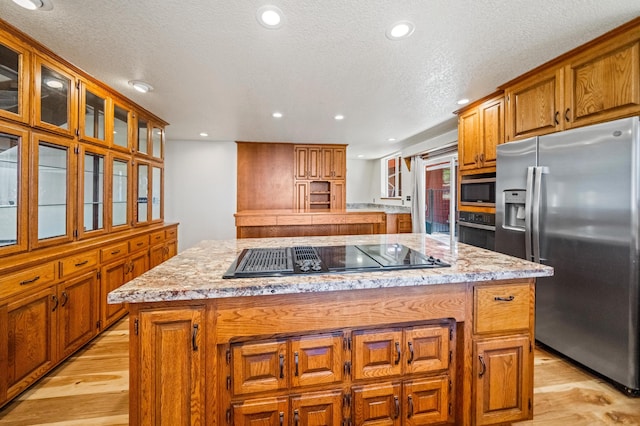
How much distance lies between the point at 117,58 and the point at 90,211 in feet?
4.33

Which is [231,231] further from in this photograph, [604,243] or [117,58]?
[604,243]

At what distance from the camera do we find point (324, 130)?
4.53 m

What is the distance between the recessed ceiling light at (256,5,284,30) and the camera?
1.59 meters

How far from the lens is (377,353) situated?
Result: 129 centimetres

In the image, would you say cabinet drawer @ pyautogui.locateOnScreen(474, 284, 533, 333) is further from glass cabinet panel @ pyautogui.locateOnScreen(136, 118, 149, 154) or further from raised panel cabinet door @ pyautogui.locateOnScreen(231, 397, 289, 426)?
glass cabinet panel @ pyautogui.locateOnScreen(136, 118, 149, 154)

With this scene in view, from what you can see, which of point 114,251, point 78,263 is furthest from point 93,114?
point 78,263

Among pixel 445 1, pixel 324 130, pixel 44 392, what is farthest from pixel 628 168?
pixel 44 392

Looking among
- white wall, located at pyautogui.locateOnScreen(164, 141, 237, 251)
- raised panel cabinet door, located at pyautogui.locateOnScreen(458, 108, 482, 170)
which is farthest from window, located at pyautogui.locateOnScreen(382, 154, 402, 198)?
white wall, located at pyautogui.locateOnScreen(164, 141, 237, 251)

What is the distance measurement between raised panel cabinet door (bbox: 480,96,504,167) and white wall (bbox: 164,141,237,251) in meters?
4.15

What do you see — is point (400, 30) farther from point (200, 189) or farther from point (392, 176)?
point (392, 176)

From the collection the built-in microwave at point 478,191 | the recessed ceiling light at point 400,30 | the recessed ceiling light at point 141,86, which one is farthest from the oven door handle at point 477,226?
the recessed ceiling light at point 141,86

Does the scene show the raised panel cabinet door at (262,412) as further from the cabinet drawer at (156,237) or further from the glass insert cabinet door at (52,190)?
the cabinet drawer at (156,237)

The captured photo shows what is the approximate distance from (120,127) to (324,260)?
9.50ft

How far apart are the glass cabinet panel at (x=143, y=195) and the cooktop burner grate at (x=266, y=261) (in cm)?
239
